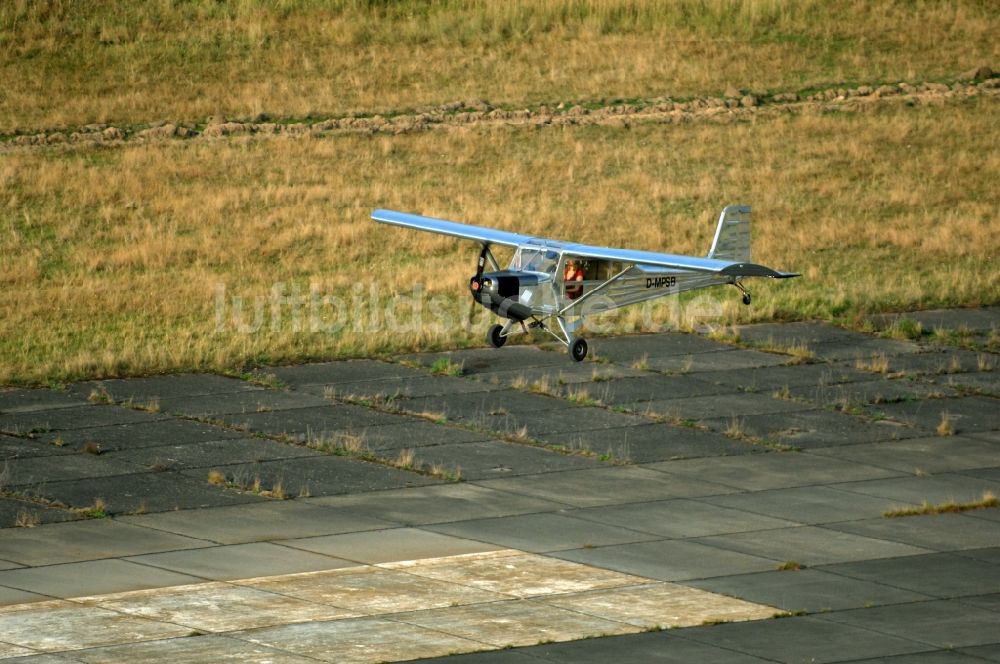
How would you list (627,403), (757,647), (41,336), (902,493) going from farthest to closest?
(41,336), (627,403), (902,493), (757,647)

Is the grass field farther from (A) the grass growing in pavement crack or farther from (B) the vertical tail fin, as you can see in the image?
(A) the grass growing in pavement crack

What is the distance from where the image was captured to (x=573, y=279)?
28641 millimetres

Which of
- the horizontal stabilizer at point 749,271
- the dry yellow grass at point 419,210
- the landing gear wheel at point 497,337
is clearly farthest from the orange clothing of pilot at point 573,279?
the dry yellow grass at point 419,210

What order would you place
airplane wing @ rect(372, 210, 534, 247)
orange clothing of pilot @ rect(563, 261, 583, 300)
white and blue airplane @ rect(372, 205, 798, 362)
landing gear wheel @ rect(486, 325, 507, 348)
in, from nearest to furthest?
white and blue airplane @ rect(372, 205, 798, 362) → orange clothing of pilot @ rect(563, 261, 583, 300) → landing gear wheel @ rect(486, 325, 507, 348) → airplane wing @ rect(372, 210, 534, 247)

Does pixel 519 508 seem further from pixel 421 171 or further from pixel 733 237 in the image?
pixel 421 171

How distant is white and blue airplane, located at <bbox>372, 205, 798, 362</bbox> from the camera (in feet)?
90.9

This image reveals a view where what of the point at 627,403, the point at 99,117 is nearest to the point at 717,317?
the point at 627,403

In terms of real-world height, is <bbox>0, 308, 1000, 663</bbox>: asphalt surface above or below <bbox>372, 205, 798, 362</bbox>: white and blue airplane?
below

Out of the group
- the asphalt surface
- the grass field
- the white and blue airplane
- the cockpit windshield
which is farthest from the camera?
the grass field

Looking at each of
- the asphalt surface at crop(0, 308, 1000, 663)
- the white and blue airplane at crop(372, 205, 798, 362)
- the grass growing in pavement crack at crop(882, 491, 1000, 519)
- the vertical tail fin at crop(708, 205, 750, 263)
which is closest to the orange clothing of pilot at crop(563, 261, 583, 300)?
the white and blue airplane at crop(372, 205, 798, 362)

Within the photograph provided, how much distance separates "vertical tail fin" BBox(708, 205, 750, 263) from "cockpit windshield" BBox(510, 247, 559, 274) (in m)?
3.57

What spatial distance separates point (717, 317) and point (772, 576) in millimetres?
15547

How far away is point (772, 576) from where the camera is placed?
19.1m

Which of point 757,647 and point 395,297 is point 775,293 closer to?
point 395,297
